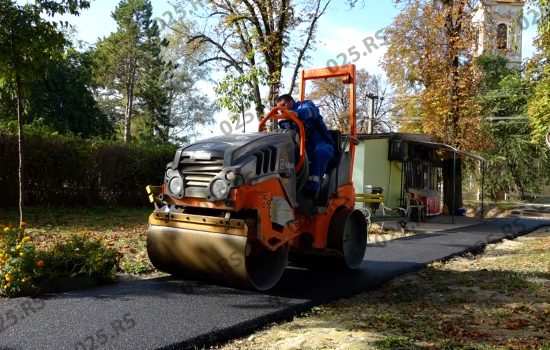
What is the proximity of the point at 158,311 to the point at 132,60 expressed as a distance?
40.3 meters

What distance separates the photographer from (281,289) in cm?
574

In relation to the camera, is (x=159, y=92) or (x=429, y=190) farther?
(x=159, y=92)

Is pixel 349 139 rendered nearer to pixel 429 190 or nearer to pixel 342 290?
pixel 342 290

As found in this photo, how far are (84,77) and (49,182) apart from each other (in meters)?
22.7

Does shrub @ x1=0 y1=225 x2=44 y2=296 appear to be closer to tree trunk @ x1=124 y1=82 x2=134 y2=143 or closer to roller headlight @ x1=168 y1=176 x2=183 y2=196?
roller headlight @ x1=168 y1=176 x2=183 y2=196

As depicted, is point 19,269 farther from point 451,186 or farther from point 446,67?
point 451,186

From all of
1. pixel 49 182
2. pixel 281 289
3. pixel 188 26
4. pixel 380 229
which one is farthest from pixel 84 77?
pixel 281 289

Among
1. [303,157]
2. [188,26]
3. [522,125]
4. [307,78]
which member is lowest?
[303,157]

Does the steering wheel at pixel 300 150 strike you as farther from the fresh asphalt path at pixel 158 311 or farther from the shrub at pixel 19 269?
the shrub at pixel 19 269

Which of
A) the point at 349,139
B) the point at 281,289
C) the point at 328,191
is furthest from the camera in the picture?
the point at 349,139

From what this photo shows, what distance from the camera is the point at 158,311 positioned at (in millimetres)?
4602

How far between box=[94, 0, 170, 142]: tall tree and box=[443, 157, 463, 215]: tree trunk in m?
25.3

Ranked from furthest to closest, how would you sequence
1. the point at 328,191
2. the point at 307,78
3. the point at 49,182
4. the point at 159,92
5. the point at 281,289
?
the point at 159,92, the point at 49,182, the point at 307,78, the point at 328,191, the point at 281,289

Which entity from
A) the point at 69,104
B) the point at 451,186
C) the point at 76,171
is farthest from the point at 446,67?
the point at 69,104
